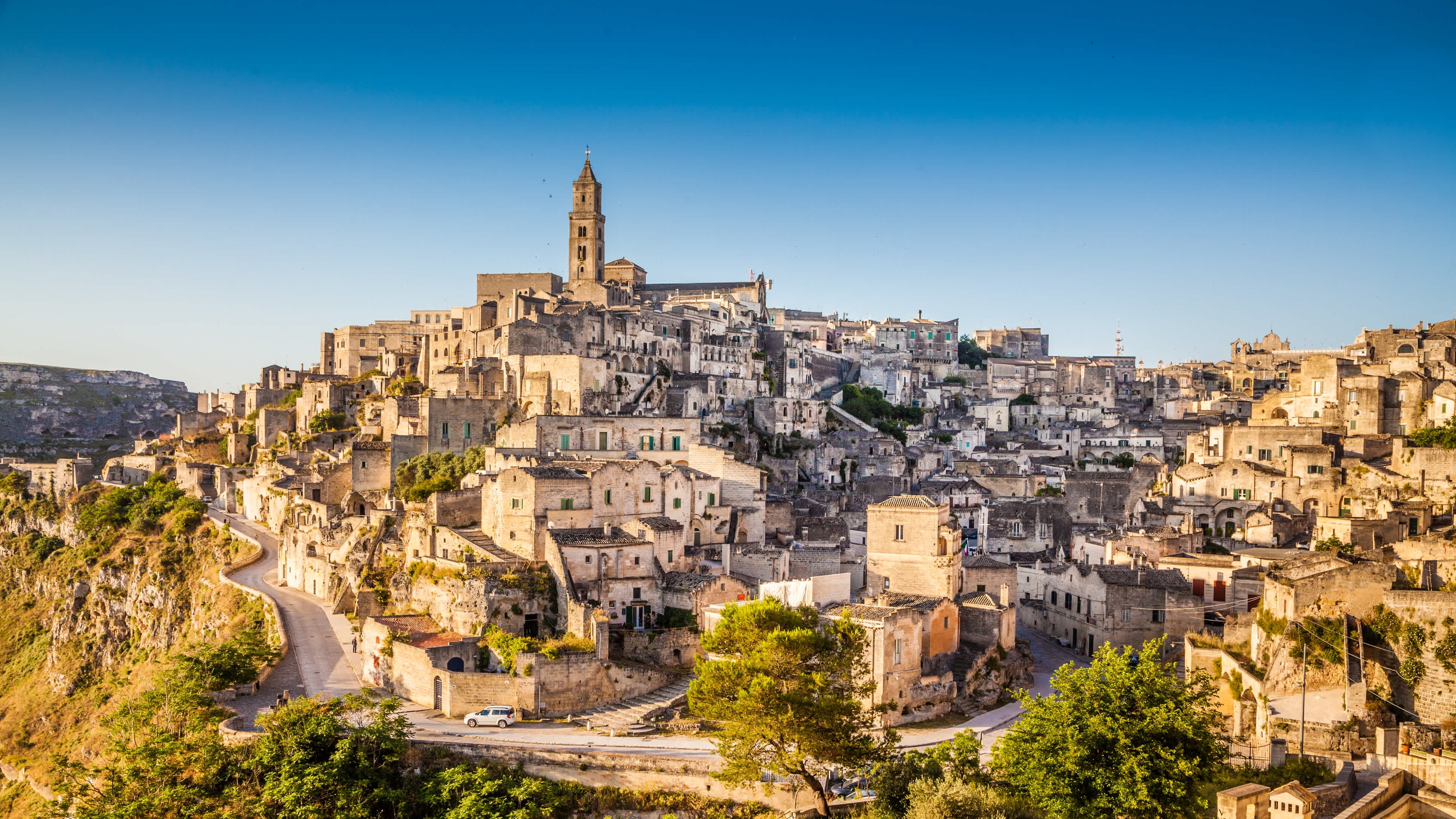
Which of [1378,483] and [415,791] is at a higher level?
[1378,483]

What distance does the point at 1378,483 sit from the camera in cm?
3991

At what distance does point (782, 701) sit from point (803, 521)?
2186 centimetres

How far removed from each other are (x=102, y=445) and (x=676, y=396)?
75.8 m

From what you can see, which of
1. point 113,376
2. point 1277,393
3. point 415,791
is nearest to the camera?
point 415,791

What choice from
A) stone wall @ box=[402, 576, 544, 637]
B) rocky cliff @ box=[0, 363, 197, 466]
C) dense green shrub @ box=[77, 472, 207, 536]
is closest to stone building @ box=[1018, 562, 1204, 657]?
stone wall @ box=[402, 576, 544, 637]

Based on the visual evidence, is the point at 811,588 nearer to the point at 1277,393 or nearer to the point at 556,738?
the point at 556,738

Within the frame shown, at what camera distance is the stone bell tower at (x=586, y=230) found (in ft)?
269

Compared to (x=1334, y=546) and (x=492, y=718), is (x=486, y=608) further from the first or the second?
(x=1334, y=546)

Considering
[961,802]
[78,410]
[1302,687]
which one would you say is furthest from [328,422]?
[78,410]

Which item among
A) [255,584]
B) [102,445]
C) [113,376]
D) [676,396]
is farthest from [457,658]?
[113,376]

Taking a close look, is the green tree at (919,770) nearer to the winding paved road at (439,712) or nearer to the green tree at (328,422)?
the winding paved road at (439,712)

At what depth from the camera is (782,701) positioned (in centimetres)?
2469

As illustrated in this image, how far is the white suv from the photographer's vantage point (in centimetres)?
2853

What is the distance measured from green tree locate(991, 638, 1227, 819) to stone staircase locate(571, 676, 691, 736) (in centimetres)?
1061
